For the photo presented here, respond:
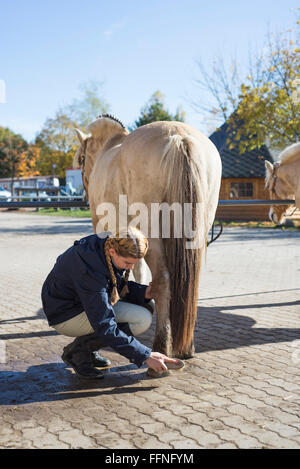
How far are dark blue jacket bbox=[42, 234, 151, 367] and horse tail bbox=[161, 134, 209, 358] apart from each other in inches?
18.4

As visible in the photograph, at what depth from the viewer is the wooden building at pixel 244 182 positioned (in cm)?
2583

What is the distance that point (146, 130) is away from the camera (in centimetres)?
404

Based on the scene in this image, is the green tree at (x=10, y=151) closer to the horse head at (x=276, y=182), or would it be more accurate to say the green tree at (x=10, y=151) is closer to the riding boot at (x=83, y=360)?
the horse head at (x=276, y=182)

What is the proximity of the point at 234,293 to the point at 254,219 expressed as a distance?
62.0 feet

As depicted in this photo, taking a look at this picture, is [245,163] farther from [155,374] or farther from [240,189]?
[155,374]

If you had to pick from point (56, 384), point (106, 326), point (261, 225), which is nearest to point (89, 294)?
point (106, 326)

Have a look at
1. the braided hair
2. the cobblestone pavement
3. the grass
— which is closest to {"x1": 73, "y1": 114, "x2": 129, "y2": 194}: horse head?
the cobblestone pavement

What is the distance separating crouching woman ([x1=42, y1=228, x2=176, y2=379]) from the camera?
127 inches

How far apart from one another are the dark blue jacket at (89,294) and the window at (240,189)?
2378 cm

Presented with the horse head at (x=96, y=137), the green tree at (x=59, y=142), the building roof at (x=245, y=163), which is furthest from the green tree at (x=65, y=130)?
the horse head at (x=96, y=137)

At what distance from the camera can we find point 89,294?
3.25 m

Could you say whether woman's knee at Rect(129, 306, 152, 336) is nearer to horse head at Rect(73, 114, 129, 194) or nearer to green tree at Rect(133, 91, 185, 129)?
horse head at Rect(73, 114, 129, 194)

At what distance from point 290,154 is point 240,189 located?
21.3 m

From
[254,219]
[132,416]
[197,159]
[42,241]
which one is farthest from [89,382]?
[254,219]
